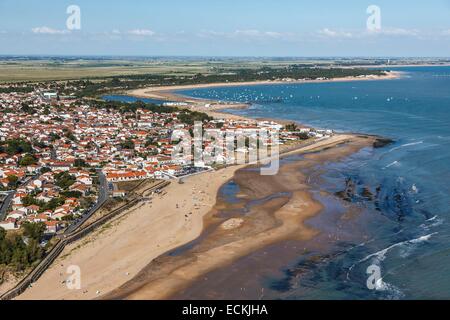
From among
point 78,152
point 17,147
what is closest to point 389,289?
point 78,152

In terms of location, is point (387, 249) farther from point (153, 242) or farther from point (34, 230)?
point (34, 230)

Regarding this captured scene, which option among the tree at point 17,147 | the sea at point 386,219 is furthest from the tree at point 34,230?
the tree at point 17,147

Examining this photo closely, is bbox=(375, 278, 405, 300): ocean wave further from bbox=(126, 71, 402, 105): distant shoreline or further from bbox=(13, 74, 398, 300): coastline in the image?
bbox=(126, 71, 402, 105): distant shoreline

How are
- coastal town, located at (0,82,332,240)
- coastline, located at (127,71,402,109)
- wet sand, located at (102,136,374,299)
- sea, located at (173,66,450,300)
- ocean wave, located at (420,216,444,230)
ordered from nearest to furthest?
sea, located at (173,66,450,300)
wet sand, located at (102,136,374,299)
ocean wave, located at (420,216,444,230)
coastal town, located at (0,82,332,240)
coastline, located at (127,71,402,109)

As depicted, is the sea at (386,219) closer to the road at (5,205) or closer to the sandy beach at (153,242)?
the sandy beach at (153,242)

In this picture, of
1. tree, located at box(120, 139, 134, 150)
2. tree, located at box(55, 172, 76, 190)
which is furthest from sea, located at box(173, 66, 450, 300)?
tree, located at box(120, 139, 134, 150)

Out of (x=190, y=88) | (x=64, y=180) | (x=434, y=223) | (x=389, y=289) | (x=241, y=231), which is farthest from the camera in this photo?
(x=190, y=88)
